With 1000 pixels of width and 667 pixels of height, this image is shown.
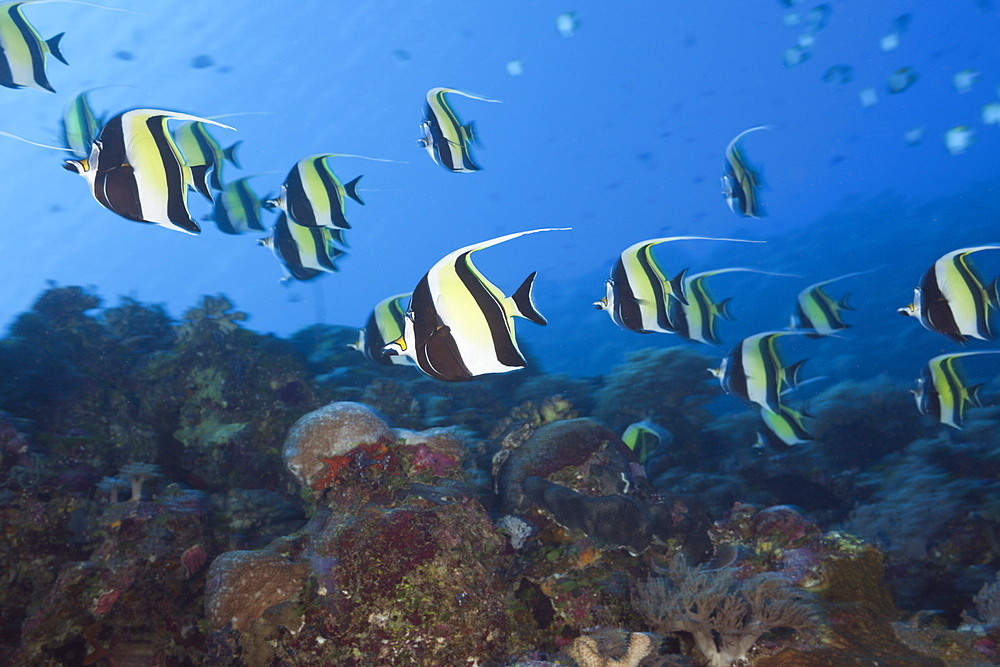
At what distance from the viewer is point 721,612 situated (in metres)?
3.16

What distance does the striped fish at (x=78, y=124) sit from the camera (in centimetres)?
443

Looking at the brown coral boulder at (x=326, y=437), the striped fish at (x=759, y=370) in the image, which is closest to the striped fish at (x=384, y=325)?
the brown coral boulder at (x=326, y=437)

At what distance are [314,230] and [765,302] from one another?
35432mm

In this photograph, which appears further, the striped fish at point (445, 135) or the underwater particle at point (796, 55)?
the underwater particle at point (796, 55)

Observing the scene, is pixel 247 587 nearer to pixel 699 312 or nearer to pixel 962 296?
pixel 699 312

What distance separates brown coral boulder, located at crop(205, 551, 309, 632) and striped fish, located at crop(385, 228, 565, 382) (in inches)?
104

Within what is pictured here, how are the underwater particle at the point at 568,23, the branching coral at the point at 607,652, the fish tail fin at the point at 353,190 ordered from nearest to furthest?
the branching coral at the point at 607,652, the fish tail fin at the point at 353,190, the underwater particle at the point at 568,23

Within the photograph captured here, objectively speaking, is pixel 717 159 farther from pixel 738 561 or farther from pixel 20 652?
pixel 20 652

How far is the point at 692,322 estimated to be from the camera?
12.7 ft

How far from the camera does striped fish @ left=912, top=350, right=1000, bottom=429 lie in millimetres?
3994

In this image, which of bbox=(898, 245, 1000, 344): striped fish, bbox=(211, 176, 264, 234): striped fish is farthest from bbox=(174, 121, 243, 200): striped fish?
bbox=(898, 245, 1000, 344): striped fish

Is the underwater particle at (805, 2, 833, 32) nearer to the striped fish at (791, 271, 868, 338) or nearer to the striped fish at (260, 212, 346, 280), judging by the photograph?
the striped fish at (791, 271, 868, 338)

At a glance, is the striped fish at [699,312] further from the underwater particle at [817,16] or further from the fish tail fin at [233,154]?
the underwater particle at [817,16]

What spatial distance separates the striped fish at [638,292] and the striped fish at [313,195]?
2.21 meters
